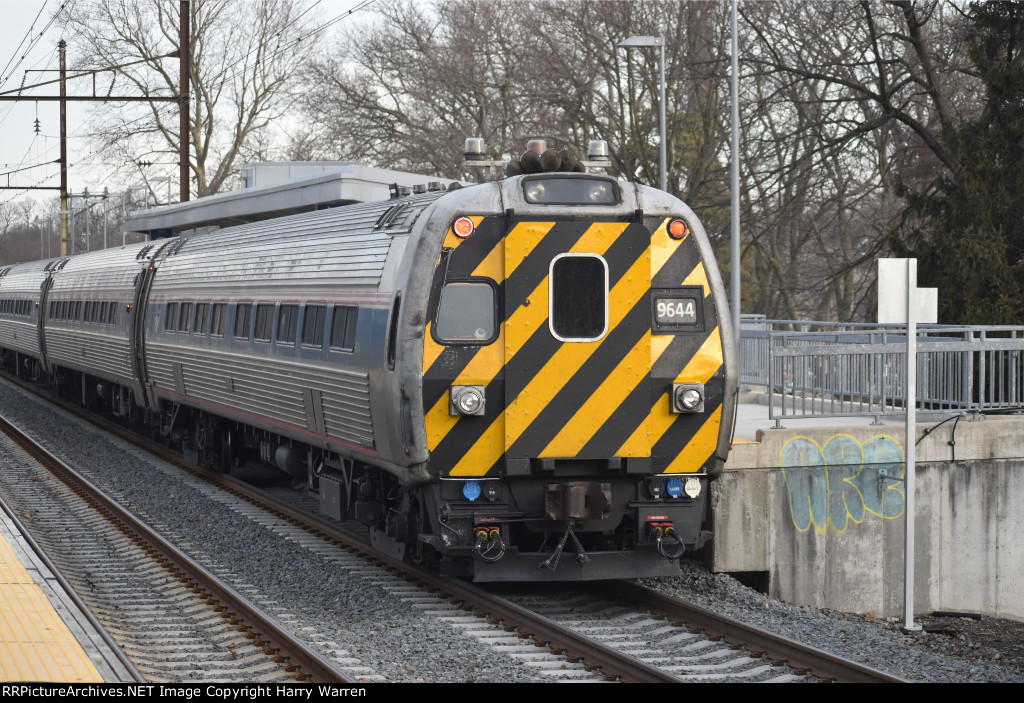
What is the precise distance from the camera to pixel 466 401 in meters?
9.16

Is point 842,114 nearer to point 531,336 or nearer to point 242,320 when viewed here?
point 242,320

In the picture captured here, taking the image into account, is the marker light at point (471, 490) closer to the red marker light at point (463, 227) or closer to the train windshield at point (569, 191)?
the red marker light at point (463, 227)

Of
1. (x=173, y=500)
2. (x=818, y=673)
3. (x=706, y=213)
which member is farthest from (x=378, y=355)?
(x=706, y=213)

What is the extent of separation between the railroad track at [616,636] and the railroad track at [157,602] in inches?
50.4

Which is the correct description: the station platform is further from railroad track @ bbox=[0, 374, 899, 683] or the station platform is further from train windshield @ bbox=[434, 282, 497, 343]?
train windshield @ bbox=[434, 282, 497, 343]

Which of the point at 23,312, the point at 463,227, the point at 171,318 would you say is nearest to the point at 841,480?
the point at 463,227

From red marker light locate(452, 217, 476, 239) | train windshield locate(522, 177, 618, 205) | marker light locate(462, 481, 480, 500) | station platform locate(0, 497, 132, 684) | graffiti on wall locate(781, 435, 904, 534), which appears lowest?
station platform locate(0, 497, 132, 684)

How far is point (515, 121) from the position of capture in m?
36.1

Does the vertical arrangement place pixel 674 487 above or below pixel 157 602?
above

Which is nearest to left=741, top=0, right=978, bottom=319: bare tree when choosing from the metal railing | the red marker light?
the metal railing

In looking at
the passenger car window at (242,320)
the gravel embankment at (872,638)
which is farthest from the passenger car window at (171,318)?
the gravel embankment at (872,638)

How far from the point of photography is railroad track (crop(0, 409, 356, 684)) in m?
8.08

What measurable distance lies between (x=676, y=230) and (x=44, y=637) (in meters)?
5.13

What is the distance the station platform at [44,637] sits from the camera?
6863 mm
